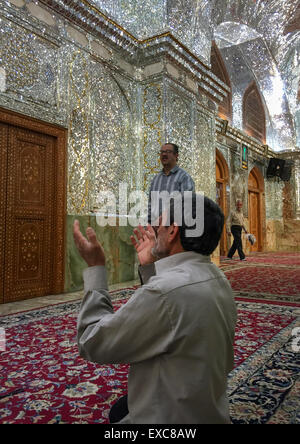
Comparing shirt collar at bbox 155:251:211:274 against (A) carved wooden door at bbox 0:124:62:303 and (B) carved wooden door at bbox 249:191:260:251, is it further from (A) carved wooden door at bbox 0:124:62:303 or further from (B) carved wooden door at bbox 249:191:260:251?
(B) carved wooden door at bbox 249:191:260:251

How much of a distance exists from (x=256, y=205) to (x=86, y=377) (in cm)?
1160

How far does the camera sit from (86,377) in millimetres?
1649

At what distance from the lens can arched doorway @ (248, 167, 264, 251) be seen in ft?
39.2

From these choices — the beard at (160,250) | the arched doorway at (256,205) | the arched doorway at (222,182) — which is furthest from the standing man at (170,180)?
the arched doorway at (256,205)

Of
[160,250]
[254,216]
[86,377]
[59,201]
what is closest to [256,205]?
[254,216]

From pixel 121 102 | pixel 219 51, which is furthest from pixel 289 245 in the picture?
pixel 121 102

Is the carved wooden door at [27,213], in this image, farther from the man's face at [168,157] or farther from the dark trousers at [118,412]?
the dark trousers at [118,412]

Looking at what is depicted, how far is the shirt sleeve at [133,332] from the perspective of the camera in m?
0.75

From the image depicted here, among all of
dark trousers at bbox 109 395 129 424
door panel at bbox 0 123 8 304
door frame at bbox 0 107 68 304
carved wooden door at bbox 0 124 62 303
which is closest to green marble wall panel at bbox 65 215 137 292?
door frame at bbox 0 107 68 304

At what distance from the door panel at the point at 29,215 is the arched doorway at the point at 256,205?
9.24 m

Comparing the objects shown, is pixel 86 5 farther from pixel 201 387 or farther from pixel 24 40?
pixel 201 387

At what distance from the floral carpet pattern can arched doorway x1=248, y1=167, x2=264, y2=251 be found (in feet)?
31.8

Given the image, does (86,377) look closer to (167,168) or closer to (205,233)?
(205,233)

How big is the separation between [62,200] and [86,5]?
2535 millimetres
